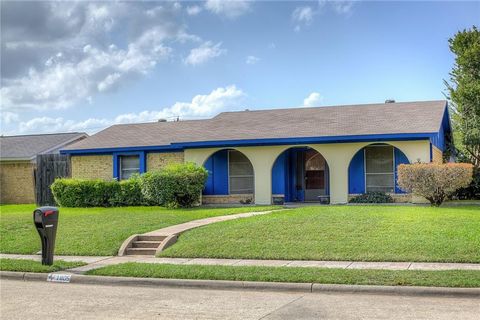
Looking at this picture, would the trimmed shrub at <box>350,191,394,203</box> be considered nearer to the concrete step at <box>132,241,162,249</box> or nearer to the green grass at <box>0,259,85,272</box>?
the concrete step at <box>132,241,162,249</box>

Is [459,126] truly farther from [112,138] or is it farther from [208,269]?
[208,269]

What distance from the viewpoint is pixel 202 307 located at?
8.79m

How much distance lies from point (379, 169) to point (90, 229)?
1144 centimetres

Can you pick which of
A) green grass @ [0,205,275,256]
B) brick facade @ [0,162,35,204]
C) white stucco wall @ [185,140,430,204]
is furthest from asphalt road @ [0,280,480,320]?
brick facade @ [0,162,35,204]

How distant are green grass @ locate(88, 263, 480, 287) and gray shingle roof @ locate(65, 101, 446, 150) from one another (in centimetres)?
1176

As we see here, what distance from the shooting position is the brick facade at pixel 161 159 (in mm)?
25922

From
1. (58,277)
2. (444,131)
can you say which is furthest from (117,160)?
(58,277)

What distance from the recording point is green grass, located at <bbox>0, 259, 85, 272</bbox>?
1224cm

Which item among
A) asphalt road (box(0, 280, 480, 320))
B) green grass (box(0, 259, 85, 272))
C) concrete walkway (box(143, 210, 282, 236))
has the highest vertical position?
concrete walkway (box(143, 210, 282, 236))

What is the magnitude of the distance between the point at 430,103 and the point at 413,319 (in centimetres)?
1993

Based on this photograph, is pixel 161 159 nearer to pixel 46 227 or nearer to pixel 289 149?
pixel 289 149

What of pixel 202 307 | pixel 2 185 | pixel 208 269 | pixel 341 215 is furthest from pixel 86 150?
pixel 202 307

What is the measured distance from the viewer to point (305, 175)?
2514 cm

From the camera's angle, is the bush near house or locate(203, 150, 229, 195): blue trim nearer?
the bush near house
